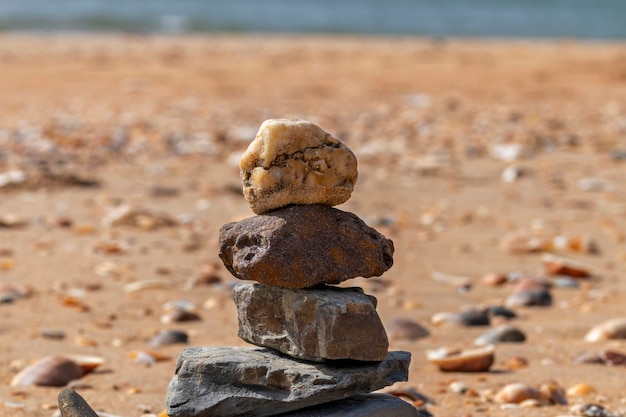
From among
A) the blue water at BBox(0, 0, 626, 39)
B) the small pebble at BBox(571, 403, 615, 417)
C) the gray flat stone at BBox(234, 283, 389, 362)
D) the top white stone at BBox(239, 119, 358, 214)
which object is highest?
the blue water at BBox(0, 0, 626, 39)

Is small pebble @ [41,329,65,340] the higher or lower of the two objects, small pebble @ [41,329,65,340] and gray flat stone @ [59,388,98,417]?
the lower

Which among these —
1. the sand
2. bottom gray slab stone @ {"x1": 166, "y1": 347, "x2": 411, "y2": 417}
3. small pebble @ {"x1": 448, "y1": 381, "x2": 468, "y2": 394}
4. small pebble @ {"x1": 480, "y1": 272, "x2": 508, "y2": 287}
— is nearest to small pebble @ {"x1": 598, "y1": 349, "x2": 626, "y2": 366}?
the sand

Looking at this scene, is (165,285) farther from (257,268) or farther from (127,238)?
(257,268)

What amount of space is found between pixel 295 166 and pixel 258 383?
729 millimetres

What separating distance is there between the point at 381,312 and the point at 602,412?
1.86 m

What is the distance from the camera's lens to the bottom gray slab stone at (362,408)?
320cm

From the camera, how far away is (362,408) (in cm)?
322

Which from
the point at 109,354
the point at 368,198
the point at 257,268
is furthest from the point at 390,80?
the point at 257,268

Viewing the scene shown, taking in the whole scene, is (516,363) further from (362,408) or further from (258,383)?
(258,383)

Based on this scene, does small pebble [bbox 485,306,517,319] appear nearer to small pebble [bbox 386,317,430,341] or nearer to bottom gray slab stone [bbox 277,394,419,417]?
small pebble [bbox 386,317,430,341]

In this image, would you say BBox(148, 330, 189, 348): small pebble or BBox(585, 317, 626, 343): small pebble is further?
BBox(585, 317, 626, 343): small pebble

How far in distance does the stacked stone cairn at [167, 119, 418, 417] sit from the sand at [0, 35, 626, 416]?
31.2 inches

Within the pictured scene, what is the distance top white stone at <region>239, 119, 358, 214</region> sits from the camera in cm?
316

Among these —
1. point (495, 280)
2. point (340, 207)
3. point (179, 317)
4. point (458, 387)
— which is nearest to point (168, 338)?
point (179, 317)
